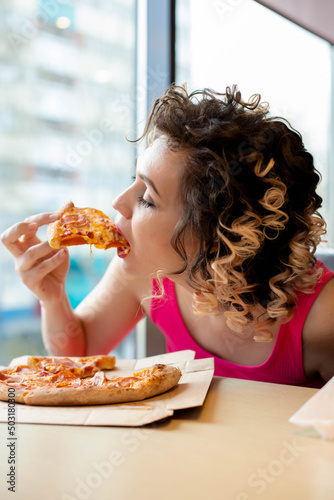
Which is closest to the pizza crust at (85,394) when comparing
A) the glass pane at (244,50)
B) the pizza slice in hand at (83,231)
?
the pizza slice in hand at (83,231)

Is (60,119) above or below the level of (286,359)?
above

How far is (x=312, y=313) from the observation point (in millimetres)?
1458

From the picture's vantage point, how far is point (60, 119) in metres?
2.75

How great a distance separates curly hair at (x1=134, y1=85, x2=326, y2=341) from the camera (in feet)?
4.30

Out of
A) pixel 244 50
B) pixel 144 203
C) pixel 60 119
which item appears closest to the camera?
pixel 144 203

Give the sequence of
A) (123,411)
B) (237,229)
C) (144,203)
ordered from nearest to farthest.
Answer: (123,411)
(237,229)
(144,203)

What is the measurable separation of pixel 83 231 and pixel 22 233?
0.64 feet

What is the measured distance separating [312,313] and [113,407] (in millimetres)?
723

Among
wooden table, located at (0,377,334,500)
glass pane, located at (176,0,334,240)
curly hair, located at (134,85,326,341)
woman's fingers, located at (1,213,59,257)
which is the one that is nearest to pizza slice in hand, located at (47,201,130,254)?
woman's fingers, located at (1,213,59,257)

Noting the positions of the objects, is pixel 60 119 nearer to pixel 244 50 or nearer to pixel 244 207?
pixel 244 50

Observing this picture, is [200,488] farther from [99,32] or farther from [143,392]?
[99,32]

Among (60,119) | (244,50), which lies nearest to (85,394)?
(60,119)

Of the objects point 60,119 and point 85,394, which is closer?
point 85,394

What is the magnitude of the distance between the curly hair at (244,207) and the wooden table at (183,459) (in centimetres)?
41
